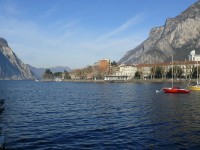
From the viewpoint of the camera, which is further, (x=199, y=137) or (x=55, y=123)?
(x=55, y=123)

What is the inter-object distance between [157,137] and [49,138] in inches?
426

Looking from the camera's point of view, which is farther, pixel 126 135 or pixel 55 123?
pixel 55 123

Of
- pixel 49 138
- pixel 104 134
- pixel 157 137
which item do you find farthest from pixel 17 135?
pixel 157 137

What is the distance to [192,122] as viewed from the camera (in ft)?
138

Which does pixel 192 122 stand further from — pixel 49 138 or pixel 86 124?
pixel 49 138

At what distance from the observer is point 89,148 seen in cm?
2842

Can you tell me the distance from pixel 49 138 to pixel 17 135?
399 centimetres

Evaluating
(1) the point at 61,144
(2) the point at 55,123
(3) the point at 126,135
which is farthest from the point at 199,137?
(2) the point at 55,123

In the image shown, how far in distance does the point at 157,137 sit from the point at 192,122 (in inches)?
437

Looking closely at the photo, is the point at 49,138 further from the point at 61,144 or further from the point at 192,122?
the point at 192,122

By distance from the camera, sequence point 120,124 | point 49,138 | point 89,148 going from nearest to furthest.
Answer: point 89,148
point 49,138
point 120,124

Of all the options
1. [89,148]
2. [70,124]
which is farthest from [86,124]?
[89,148]

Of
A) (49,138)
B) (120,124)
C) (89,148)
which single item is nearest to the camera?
(89,148)

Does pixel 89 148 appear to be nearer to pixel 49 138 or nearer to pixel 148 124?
pixel 49 138
